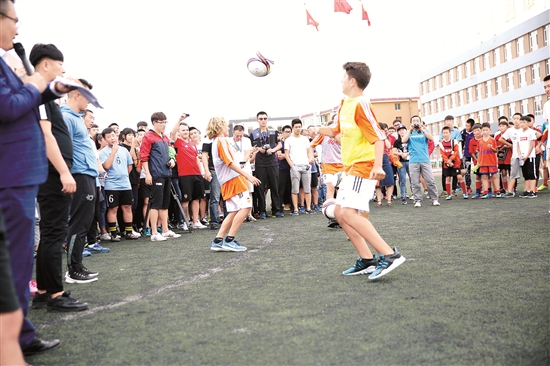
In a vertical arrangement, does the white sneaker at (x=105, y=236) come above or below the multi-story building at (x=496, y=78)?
below

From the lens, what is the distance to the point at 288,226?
36.6ft

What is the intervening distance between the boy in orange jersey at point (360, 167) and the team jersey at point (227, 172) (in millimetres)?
2472

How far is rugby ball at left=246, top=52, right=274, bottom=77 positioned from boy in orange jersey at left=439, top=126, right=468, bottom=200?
5.28 m

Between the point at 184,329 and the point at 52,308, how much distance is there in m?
1.45

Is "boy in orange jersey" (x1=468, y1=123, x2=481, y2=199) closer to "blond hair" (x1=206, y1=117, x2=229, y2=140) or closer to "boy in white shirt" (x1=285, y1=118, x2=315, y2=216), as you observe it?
"boy in white shirt" (x1=285, y1=118, x2=315, y2=216)

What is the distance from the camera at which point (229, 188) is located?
8.09 metres

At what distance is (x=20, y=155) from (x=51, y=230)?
1555 millimetres

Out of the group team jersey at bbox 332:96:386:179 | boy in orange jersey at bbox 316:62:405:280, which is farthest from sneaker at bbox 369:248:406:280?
team jersey at bbox 332:96:386:179

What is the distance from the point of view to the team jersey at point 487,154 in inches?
582

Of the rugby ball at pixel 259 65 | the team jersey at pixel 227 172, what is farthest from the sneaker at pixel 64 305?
the rugby ball at pixel 259 65

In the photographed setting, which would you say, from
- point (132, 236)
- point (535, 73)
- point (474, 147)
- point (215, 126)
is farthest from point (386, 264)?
point (535, 73)

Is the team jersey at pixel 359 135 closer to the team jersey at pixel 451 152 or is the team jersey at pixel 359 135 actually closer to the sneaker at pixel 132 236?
the sneaker at pixel 132 236

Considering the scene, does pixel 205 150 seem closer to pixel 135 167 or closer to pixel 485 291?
pixel 135 167

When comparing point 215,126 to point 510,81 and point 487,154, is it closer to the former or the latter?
point 487,154
